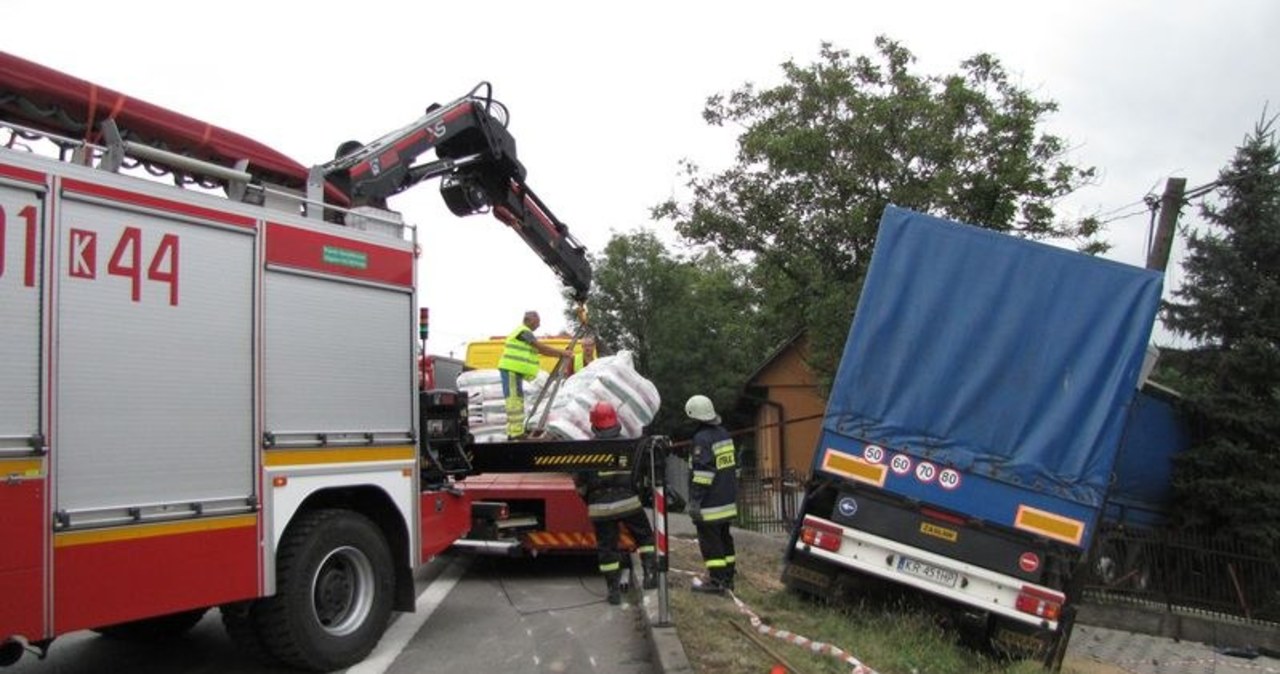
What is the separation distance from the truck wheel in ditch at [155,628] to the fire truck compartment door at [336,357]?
1.82 metres

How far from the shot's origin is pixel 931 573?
7594 mm

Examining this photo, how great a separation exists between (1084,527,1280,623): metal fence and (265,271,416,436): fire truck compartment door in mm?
8850

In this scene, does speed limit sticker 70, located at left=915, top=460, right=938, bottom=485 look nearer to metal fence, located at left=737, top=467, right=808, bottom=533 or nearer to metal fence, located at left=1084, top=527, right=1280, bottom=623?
metal fence, located at left=1084, top=527, right=1280, bottom=623

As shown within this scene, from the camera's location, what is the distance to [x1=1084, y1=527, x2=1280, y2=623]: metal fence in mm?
11750

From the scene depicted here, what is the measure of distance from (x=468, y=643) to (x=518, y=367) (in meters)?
3.59

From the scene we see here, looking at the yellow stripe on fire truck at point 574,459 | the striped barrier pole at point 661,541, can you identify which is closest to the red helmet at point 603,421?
the yellow stripe on fire truck at point 574,459

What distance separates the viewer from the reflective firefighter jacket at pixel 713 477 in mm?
8703

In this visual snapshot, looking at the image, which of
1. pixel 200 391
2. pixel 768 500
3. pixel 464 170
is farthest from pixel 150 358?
pixel 768 500

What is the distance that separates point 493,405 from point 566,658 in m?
4.71

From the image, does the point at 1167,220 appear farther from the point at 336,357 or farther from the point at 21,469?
the point at 21,469

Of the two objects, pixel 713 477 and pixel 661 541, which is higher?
pixel 713 477

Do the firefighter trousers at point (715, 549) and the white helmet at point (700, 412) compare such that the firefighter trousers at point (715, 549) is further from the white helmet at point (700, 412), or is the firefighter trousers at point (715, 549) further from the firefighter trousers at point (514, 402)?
the firefighter trousers at point (514, 402)

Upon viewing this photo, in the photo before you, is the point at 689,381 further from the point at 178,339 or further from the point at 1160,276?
the point at 178,339

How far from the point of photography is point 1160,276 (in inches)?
293
